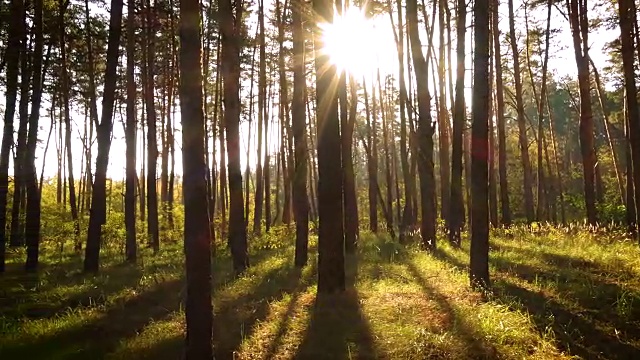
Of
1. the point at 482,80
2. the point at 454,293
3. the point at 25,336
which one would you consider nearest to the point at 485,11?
the point at 482,80

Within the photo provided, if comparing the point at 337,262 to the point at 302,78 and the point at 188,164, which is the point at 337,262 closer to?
the point at 188,164

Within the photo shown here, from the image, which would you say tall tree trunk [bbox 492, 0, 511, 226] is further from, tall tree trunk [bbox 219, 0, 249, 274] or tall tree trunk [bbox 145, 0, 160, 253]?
tall tree trunk [bbox 145, 0, 160, 253]

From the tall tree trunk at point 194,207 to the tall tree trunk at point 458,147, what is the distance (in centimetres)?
1006

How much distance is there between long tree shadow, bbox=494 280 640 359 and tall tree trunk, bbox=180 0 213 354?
4.02m

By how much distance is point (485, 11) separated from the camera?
857 centimetres

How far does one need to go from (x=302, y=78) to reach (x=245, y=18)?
10.8 metres

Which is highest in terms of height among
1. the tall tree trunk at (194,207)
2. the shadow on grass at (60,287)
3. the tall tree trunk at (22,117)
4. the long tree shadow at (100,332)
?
the tall tree trunk at (22,117)

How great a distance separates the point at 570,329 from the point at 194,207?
486 centimetres

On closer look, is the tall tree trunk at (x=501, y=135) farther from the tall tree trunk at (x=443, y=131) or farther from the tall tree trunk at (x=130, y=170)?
the tall tree trunk at (x=130, y=170)

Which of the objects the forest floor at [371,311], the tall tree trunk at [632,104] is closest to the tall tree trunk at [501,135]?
the forest floor at [371,311]

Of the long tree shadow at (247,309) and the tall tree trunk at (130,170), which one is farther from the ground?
the tall tree trunk at (130,170)

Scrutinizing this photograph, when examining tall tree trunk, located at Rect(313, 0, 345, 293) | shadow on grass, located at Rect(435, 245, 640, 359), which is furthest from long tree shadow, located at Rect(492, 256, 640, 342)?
tall tree trunk, located at Rect(313, 0, 345, 293)

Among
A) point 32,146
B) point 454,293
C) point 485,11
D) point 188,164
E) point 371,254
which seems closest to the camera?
point 188,164

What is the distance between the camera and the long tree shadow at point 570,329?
587 cm
